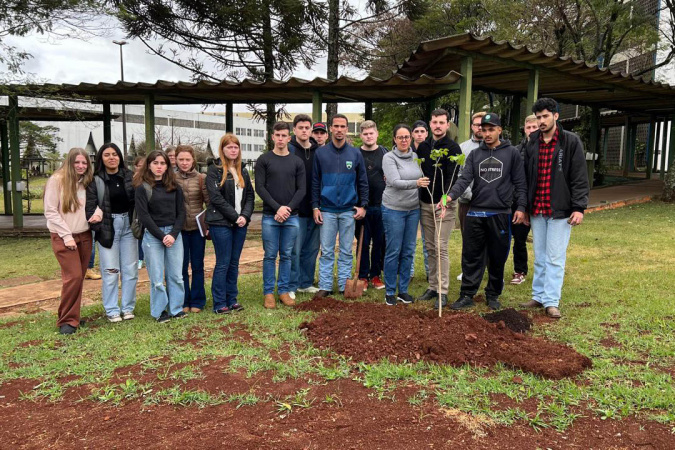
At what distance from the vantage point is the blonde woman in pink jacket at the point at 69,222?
14.9 ft

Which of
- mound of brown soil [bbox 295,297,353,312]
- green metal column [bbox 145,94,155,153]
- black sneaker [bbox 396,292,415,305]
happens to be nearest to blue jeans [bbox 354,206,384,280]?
black sneaker [bbox 396,292,415,305]

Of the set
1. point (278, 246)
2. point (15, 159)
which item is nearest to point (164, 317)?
point (278, 246)

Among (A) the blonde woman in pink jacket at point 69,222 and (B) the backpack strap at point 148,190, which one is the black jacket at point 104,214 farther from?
(B) the backpack strap at point 148,190

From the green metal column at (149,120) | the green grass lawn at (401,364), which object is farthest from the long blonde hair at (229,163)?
the green metal column at (149,120)

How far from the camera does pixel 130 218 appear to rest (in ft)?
16.1

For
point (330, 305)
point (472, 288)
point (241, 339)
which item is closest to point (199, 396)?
point (241, 339)

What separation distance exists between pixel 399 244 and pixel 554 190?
158cm

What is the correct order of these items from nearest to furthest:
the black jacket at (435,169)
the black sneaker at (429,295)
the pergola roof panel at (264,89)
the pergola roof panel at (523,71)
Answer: the black jacket at (435,169) < the black sneaker at (429,295) < the pergola roof panel at (523,71) < the pergola roof panel at (264,89)

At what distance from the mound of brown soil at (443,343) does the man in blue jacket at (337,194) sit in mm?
1214

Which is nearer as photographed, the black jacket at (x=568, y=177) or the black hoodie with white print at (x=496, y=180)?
the black jacket at (x=568, y=177)

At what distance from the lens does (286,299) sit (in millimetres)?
5336

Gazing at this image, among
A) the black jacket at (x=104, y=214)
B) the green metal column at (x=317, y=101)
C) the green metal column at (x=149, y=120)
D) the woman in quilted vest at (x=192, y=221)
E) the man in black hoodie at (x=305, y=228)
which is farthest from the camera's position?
the green metal column at (x=149, y=120)

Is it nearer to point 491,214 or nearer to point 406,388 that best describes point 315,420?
point 406,388

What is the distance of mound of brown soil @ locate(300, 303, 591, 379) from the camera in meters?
3.55
